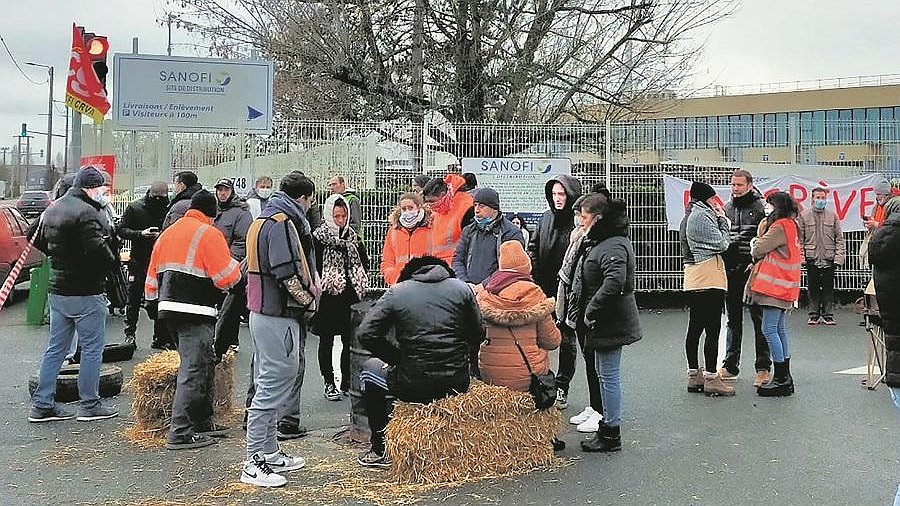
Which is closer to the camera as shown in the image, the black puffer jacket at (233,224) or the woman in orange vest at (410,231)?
the woman in orange vest at (410,231)

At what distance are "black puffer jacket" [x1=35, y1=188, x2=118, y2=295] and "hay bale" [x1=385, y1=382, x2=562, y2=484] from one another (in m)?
3.11

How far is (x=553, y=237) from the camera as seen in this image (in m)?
7.82

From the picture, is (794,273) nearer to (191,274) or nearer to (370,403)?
(370,403)

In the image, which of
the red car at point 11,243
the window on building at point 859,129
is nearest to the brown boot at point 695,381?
the window on building at point 859,129

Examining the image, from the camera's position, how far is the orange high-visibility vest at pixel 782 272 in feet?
26.9

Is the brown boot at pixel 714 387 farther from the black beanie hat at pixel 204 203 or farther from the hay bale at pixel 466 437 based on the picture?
the black beanie hat at pixel 204 203

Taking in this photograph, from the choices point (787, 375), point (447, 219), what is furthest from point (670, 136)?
point (447, 219)

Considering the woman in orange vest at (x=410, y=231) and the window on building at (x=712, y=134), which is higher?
the window on building at (x=712, y=134)

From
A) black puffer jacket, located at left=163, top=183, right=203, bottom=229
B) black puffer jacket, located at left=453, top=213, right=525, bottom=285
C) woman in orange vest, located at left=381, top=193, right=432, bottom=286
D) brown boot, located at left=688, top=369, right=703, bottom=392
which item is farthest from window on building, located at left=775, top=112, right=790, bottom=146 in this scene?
black puffer jacket, located at left=163, top=183, right=203, bottom=229

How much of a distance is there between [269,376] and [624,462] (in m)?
2.53

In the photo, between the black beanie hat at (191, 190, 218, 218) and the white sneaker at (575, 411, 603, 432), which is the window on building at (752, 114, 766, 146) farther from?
the black beanie hat at (191, 190, 218, 218)

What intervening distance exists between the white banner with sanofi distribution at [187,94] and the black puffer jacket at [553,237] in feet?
24.1

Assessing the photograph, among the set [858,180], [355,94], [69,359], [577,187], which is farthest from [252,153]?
[858,180]

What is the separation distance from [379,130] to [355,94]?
3.80 m
